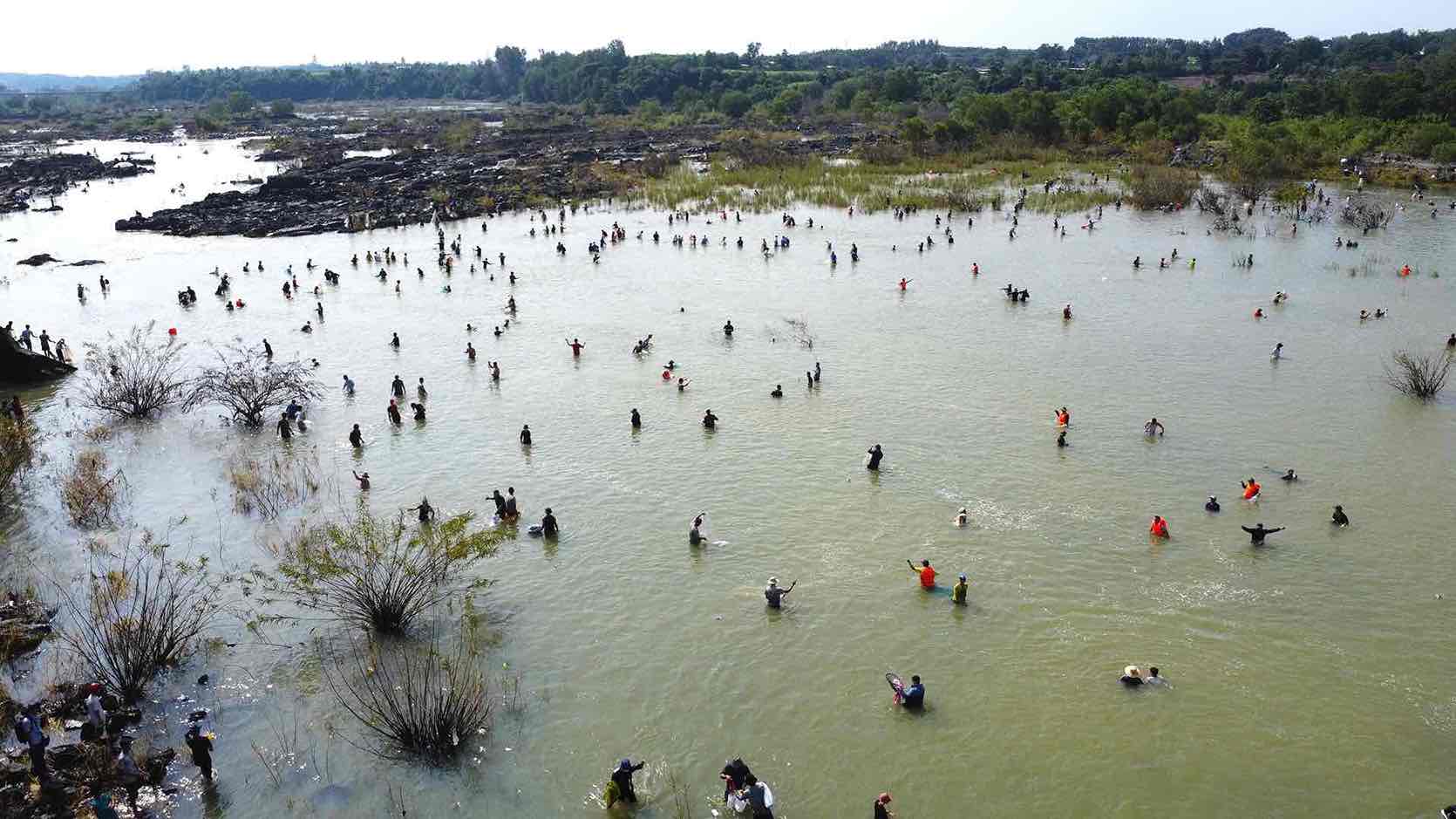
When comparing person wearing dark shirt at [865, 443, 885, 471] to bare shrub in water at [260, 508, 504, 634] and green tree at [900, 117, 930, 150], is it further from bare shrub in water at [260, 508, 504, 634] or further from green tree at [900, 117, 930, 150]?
green tree at [900, 117, 930, 150]

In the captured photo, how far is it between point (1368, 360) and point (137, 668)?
1733 inches

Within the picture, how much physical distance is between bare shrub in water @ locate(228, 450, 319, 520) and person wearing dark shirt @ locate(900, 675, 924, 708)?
19068mm

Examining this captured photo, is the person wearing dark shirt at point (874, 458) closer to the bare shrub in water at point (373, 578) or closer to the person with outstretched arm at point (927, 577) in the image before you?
the person with outstretched arm at point (927, 577)

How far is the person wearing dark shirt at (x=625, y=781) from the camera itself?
15.9 metres

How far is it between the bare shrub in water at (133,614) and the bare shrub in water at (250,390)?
924cm

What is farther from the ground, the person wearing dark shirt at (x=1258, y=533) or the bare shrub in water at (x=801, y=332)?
the bare shrub in water at (x=801, y=332)

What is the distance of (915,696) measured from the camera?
18219mm

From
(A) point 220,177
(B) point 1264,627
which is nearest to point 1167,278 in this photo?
(B) point 1264,627

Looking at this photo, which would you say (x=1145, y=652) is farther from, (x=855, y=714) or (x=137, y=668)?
(x=137, y=668)

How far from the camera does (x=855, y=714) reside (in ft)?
60.3

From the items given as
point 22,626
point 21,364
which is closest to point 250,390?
point 21,364

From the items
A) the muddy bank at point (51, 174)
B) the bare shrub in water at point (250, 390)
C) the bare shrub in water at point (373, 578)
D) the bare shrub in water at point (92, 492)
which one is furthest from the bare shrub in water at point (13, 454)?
the muddy bank at point (51, 174)

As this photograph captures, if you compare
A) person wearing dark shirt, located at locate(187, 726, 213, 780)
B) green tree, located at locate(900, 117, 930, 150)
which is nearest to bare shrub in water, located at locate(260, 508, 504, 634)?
person wearing dark shirt, located at locate(187, 726, 213, 780)

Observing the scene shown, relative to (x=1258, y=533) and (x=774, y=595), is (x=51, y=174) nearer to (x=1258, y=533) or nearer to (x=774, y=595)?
(x=774, y=595)
